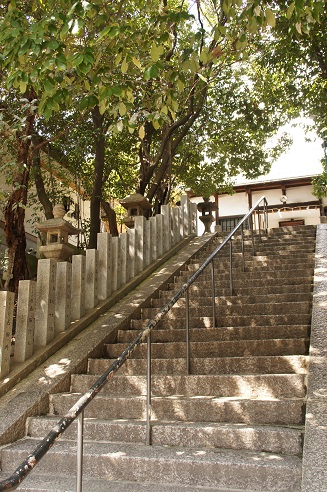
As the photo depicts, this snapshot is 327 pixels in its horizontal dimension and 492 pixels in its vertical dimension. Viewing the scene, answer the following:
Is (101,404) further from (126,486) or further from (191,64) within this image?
(191,64)

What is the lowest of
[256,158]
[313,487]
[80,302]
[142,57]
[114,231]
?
[313,487]

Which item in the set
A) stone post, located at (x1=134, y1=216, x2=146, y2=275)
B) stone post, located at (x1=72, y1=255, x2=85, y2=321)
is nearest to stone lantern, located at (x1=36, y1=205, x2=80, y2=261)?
stone post, located at (x1=72, y1=255, x2=85, y2=321)

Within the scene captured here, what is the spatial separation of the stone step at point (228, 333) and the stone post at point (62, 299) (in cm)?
69

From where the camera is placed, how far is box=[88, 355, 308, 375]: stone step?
425 cm

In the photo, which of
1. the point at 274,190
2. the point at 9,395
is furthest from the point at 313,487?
the point at 274,190

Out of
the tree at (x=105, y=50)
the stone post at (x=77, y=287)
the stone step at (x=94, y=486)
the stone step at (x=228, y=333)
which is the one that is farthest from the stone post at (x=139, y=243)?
the stone step at (x=94, y=486)

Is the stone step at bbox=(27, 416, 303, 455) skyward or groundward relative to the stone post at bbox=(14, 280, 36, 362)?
groundward

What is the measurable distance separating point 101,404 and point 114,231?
24.8 feet

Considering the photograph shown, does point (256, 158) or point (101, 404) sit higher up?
point (256, 158)

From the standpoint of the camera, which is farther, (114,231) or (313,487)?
(114,231)

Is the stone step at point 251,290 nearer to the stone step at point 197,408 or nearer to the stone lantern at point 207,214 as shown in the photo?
the stone step at point 197,408

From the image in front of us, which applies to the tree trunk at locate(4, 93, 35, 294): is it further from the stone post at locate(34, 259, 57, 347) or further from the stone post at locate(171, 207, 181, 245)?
the stone post at locate(171, 207, 181, 245)

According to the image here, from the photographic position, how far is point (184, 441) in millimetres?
3559

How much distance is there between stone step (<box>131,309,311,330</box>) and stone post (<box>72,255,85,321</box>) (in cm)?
71
